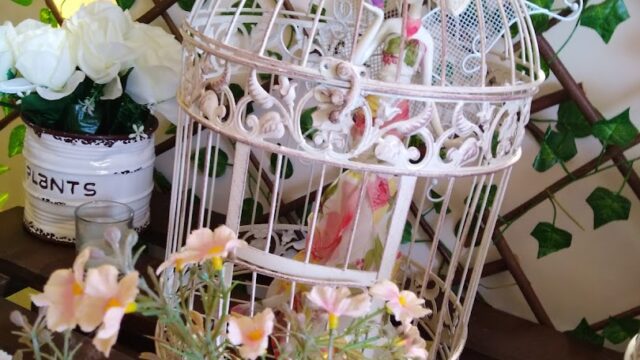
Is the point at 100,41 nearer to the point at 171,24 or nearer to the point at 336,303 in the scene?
the point at 171,24

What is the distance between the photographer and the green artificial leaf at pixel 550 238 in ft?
2.12

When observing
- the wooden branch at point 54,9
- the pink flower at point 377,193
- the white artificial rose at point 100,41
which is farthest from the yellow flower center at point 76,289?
the wooden branch at point 54,9

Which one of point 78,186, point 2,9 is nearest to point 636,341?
point 78,186

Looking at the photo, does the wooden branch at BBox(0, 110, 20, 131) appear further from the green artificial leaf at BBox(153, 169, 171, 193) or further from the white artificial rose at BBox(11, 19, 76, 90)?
the white artificial rose at BBox(11, 19, 76, 90)

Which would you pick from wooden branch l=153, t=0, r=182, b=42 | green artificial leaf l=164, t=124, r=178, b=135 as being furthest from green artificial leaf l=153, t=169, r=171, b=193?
wooden branch l=153, t=0, r=182, b=42

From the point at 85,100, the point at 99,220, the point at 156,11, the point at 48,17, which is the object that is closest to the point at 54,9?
the point at 48,17

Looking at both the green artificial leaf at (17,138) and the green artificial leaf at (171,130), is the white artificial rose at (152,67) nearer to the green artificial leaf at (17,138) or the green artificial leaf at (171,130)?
the green artificial leaf at (171,130)

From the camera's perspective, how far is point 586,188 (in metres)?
0.64

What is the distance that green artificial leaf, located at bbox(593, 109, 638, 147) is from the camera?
0.59 m

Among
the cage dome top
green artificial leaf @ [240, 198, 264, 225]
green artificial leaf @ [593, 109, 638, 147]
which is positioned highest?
the cage dome top

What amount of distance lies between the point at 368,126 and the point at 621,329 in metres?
0.42

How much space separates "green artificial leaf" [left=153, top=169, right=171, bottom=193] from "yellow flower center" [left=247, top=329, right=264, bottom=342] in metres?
0.59

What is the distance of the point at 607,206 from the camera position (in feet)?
2.02

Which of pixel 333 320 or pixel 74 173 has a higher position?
pixel 333 320
